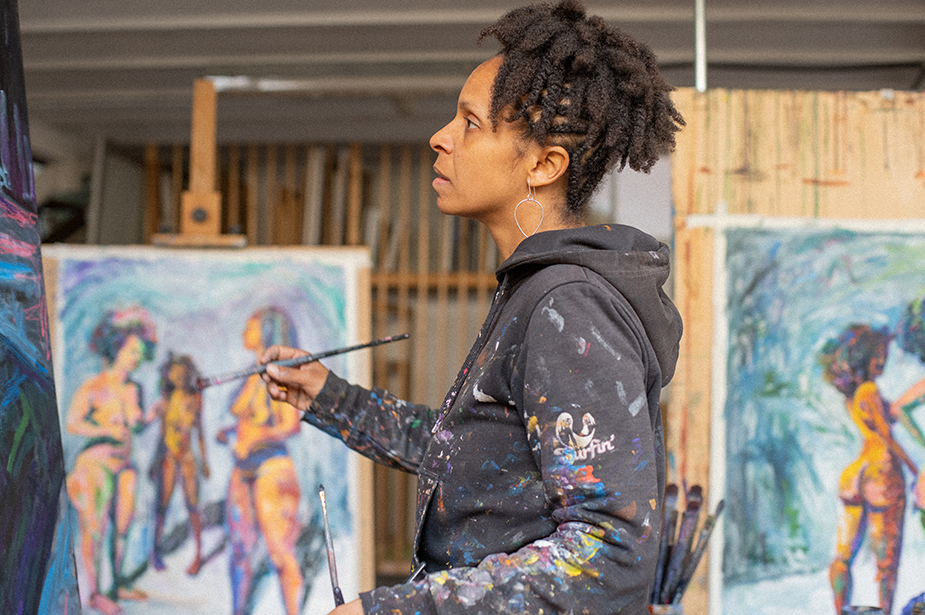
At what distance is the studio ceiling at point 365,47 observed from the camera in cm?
259

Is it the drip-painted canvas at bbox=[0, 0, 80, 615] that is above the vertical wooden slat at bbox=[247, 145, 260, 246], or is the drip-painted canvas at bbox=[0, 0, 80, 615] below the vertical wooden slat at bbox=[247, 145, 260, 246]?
below

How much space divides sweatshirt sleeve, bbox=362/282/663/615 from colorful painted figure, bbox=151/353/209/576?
63.5 inches

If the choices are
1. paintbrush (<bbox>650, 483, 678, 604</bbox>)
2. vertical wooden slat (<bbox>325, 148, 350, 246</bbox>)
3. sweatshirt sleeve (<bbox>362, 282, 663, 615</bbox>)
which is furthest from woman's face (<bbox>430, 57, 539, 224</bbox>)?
vertical wooden slat (<bbox>325, 148, 350, 246</bbox>)

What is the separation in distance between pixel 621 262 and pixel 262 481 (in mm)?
1639

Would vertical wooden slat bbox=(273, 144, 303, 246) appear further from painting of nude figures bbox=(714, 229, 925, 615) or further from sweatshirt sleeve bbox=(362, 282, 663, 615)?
sweatshirt sleeve bbox=(362, 282, 663, 615)

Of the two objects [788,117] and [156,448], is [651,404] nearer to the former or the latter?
[788,117]

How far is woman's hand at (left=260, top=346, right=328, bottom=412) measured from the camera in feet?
4.14

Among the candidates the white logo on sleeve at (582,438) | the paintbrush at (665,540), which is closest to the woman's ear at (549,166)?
the white logo on sleeve at (582,438)

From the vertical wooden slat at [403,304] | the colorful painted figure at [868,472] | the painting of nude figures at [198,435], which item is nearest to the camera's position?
the colorful painted figure at [868,472]

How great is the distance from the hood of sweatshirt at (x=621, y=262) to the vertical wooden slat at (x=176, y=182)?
12.2ft

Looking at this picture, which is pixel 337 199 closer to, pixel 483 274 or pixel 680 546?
pixel 483 274

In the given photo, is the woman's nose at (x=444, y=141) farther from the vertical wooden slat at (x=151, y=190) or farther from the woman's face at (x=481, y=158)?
the vertical wooden slat at (x=151, y=190)


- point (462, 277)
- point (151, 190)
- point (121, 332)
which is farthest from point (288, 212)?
point (121, 332)

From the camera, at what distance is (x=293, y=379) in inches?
49.8
